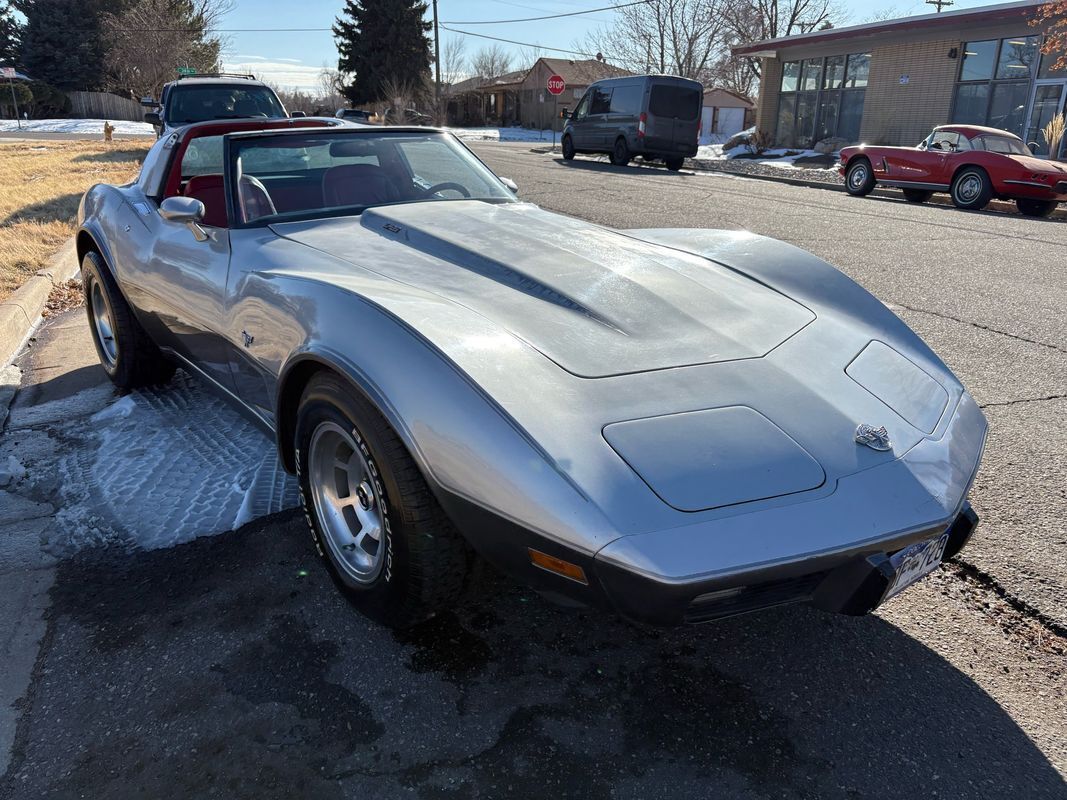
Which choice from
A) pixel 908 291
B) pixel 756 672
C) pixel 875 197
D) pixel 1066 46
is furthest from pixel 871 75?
pixel 756 672

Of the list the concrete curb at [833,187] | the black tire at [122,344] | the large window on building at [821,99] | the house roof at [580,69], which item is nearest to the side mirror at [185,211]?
the black tire at [122,344]

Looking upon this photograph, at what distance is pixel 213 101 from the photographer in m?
12.0

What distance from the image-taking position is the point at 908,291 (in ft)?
20.7

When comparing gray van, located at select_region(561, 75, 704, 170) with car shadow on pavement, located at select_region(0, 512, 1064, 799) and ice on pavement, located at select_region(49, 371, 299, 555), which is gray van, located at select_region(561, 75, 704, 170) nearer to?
ice on pavement, located at select_region(49, 371, 299, 555)

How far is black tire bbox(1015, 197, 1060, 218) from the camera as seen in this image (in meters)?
12.6

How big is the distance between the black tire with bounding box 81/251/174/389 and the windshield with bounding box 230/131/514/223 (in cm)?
112

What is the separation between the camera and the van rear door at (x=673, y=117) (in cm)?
1862

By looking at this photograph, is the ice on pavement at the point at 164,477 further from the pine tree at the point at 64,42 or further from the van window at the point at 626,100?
the pine tree at the point at 64,42

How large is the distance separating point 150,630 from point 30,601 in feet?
1.56

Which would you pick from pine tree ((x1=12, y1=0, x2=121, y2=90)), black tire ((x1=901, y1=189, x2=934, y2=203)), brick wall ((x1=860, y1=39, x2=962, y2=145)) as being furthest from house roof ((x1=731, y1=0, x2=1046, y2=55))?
pine tree ((x1=12, y1=0, x2=121, y2=90))

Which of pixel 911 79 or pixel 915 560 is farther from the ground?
pixel 911 79

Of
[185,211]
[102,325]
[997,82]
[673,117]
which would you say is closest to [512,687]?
[185,211]

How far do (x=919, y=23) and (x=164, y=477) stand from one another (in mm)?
24946

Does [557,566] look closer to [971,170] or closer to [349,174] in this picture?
[349,174]
